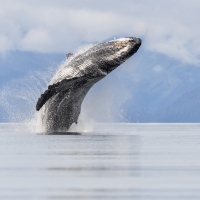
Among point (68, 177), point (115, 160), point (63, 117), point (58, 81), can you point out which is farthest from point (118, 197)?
point (63, 117)

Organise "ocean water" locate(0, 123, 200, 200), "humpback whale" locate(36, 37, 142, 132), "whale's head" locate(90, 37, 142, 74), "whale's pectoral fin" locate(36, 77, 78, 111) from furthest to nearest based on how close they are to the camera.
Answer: "whale's pectoral fin" locate(36, 77, 78, 111)
"humpback whale" locate(36, 37, 142, 132)
"whale's head" locate(90, 37, 142, 74)
"ocean water" locate(0, 123, 200, 200)

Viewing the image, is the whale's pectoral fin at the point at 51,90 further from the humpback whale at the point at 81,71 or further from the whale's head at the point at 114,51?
the whale's head at the point at 114,51

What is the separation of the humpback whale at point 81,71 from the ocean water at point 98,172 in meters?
2.86

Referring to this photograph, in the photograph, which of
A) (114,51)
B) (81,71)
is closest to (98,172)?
(114,51)

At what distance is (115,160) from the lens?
17.5m

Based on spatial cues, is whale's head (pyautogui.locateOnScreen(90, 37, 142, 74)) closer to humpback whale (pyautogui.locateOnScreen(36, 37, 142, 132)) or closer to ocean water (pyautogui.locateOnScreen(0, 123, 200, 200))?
humpback whale (pyautogui.locateOnScreen(36, 37, 142, 132))

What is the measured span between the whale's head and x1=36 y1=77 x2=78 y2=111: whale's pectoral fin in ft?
3.43

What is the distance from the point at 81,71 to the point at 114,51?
130cm

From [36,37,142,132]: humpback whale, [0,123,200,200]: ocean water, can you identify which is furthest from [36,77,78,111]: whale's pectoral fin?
[0,123,200,200]: ocean water

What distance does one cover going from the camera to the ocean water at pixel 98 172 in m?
12.2

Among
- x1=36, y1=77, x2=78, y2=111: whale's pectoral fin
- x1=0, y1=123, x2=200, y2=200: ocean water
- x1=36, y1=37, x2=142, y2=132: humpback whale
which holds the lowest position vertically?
x1=0, y1=123, x2=200, y2=200: ocean water

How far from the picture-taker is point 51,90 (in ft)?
80.9

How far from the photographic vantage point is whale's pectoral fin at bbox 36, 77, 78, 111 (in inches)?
966

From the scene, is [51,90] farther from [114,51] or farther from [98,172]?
[98,172]
